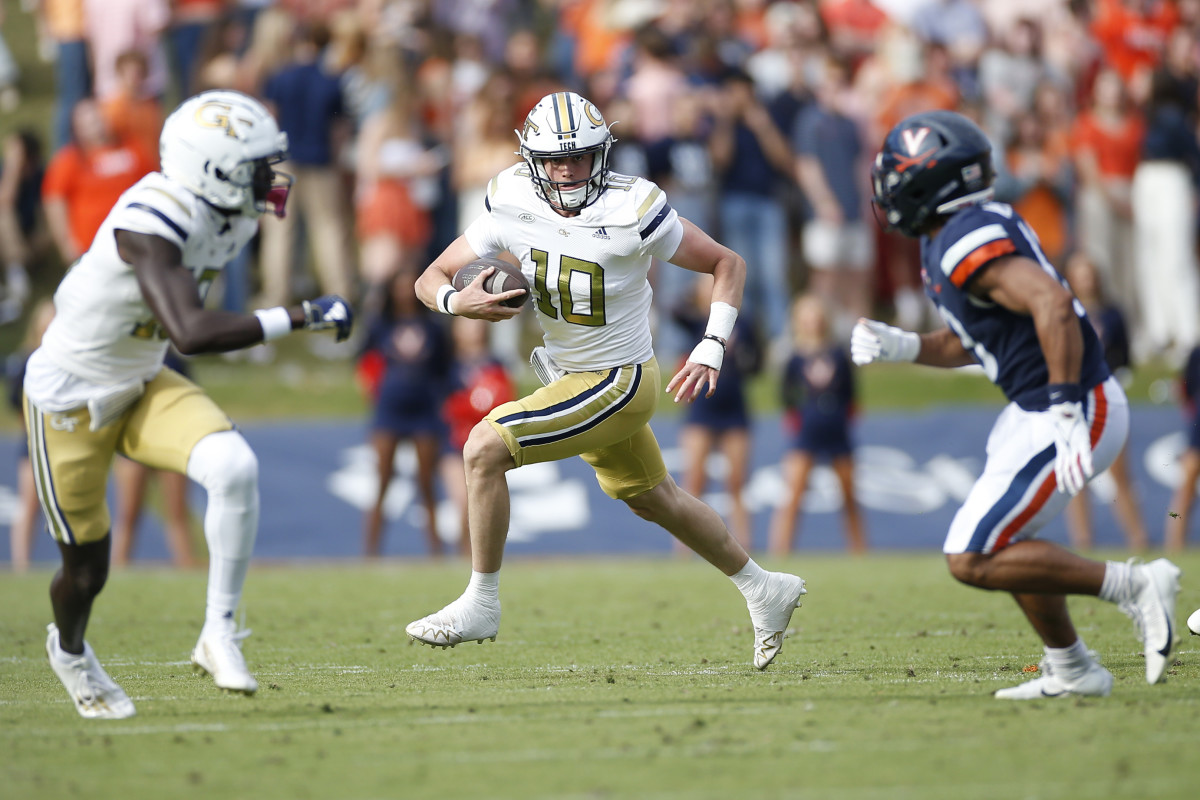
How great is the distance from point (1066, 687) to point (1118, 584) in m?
0.39

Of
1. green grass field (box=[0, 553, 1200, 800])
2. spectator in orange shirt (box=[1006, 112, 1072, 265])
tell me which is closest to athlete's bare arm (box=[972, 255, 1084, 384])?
green grass field (box=[0, 553, 1200, 800])

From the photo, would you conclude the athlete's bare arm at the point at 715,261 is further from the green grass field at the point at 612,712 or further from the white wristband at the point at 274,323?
the white wristband at the point at 274,323

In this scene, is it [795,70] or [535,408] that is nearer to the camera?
[535,408]

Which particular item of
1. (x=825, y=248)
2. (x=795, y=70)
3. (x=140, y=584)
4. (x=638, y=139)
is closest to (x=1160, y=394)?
(x=825, y=248)

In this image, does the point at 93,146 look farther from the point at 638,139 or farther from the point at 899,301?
the point at 899,301

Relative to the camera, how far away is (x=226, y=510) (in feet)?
14.6

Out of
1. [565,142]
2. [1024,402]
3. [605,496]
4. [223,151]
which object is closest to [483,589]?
[565,142]

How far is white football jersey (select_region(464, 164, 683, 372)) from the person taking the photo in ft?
17.2

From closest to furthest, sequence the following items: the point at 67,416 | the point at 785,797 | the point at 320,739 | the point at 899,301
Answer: the point at 785,797, the point at 320,739, the point at 67,416, the point at 899,301

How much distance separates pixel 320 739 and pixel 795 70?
9873mm

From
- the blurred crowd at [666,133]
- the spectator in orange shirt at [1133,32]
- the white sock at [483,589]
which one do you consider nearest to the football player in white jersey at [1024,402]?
the white sock at [483,589]

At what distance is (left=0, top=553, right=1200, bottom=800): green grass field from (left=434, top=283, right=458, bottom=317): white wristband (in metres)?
1.36

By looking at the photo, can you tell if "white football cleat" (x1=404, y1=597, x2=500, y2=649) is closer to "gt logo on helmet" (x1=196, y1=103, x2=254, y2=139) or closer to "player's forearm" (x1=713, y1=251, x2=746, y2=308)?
"player's forearm" (x1=713, y1=251, x2=746, y2=308)

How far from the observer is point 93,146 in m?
11.4
